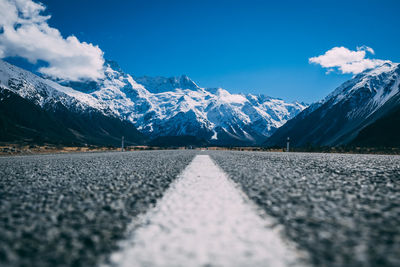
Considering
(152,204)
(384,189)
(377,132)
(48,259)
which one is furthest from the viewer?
(377,132)

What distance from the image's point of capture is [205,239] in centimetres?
264

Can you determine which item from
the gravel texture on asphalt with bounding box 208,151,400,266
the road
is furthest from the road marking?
the gravel texture on asphalt with bounding box 208,151,400,266

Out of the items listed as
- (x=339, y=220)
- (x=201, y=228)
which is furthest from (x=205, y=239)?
(x=339, y=220)

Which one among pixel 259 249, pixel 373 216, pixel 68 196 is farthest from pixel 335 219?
pixel 68 196

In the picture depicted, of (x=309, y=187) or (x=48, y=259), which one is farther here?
(x=309, y=187)

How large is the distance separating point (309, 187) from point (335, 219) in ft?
8.58

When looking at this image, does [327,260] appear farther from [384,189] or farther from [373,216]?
[384,189]

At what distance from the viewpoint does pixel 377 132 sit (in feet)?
414

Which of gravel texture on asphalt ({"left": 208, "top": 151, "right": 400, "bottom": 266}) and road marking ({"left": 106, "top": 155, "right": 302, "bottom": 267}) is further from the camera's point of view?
gravel texture on asphalt ({"left": 208, "top": 151, "right": 400, "bottom": 266})

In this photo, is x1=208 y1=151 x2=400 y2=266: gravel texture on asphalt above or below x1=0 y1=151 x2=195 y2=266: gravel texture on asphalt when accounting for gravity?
above

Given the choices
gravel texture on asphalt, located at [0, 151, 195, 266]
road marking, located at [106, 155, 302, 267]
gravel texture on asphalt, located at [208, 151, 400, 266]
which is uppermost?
gravel texture on asphalt, located at [208, 151, 400, 266]

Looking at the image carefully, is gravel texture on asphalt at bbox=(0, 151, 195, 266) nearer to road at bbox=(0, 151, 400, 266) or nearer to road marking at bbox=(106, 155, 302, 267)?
road at bbox=(0, 151, 400, 266)

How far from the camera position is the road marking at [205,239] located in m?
2.18

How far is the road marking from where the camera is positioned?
2180 mm
